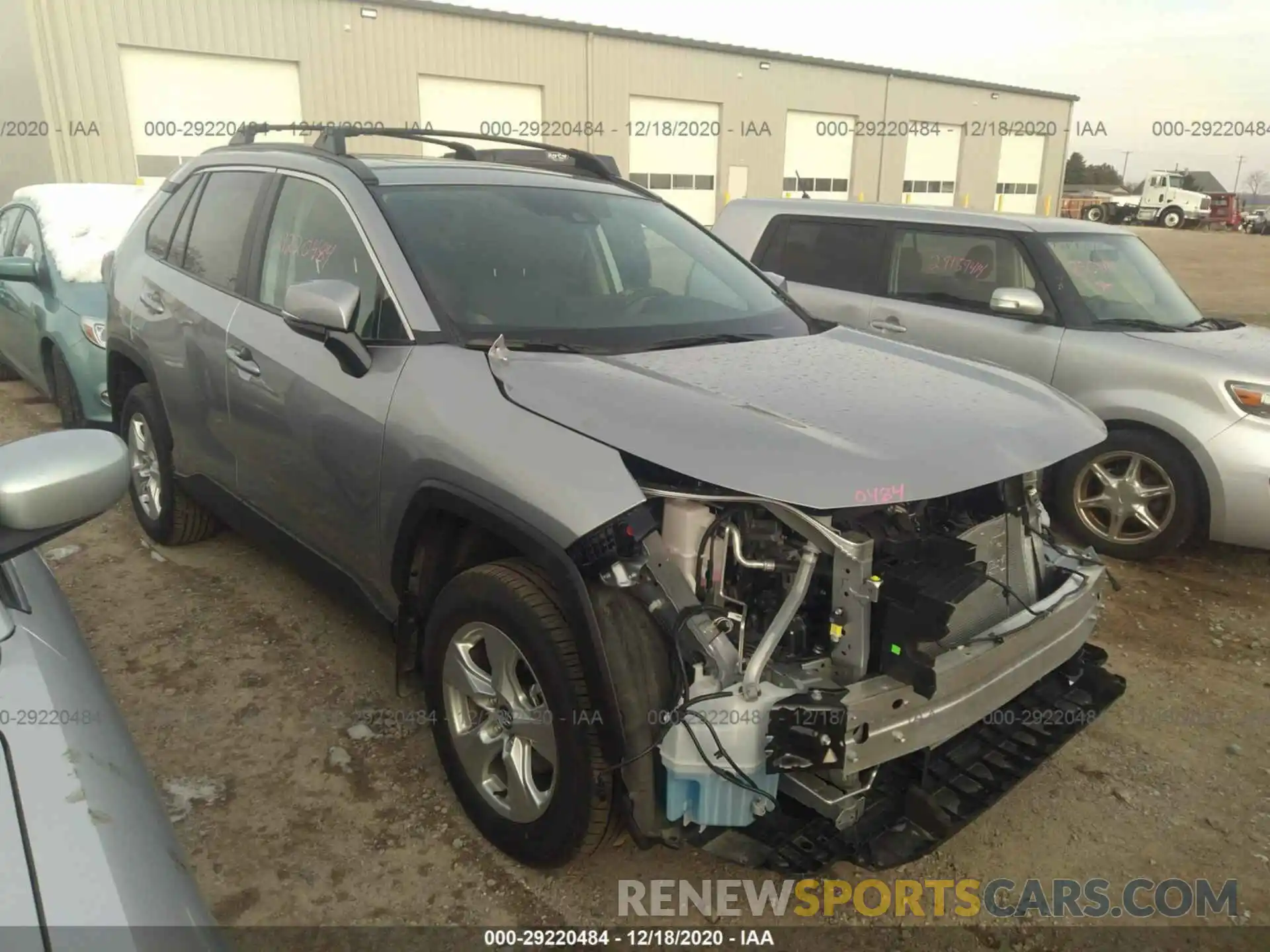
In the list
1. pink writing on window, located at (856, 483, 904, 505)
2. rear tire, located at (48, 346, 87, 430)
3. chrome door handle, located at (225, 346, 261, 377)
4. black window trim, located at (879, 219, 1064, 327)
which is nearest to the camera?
pink writing on window, located at (856, 483, 904, 505)

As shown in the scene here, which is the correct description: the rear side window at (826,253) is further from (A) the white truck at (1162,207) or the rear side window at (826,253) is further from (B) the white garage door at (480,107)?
(A) the white truck at (1162,207)

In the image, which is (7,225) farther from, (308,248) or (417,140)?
(308,248)

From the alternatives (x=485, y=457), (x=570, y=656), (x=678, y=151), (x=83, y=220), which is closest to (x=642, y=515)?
(x=570, y=656)

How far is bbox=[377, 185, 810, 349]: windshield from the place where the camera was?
114 inches

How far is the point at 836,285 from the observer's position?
6.39 meters

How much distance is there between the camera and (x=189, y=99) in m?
14.0

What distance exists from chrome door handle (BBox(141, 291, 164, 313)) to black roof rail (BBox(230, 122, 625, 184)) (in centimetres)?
80

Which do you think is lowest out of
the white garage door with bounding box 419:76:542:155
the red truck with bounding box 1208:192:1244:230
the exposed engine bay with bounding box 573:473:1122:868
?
the red truck with bounding box 1208:192:1244:230

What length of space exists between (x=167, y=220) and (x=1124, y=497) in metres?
5.14

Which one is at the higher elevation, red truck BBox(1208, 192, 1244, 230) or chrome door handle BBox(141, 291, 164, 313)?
chrome door handle BBox(141, 291, 164, 313)

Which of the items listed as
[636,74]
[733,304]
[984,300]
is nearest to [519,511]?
[733,304]

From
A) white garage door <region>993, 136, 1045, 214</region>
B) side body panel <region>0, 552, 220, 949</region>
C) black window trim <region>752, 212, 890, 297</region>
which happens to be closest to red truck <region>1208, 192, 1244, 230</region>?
white garage door <region>993, 136, 1045, 214</region>

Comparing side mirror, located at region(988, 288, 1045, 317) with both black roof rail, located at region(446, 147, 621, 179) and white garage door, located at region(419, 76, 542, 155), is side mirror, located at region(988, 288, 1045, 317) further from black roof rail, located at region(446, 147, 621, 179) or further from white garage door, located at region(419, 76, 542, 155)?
white garage door, located at region(419, 76, 542, 155)

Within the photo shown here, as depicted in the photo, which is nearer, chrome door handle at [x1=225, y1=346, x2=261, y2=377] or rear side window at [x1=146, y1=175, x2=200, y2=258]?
chrome door handle at [x1=225, y1=346, x2=261, y2=377]
